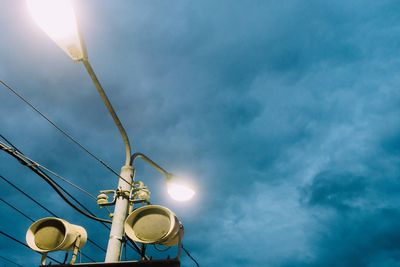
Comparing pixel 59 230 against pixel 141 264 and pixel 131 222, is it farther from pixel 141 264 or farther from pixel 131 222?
pixel 141 264

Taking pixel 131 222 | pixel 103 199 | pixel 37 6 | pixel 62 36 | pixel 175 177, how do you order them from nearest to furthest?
pixel 37 6 < pixel 62 36 < pixel 131 222 < pixel 103 199 < pixel 175 177

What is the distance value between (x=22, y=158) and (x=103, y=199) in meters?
1.74

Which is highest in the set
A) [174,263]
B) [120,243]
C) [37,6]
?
[37,6]

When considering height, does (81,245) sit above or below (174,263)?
above

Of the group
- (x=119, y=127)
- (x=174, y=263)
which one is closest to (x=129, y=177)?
(x=119, y=127)

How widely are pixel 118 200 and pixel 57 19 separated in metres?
3.39

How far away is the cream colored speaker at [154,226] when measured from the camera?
16.0 ft

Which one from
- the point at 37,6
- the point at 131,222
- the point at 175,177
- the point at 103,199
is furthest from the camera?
the point at 175,177

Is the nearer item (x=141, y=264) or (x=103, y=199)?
(x=141, y=264)

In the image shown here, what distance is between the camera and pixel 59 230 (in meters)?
5.33

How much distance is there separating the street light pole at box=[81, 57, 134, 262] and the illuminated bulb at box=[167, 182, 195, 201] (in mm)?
1260

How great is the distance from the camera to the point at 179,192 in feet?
24.0

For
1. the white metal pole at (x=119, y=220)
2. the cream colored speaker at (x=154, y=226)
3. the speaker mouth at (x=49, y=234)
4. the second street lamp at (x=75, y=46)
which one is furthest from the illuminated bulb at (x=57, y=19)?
the speaker mouth at (x=49, y=234)

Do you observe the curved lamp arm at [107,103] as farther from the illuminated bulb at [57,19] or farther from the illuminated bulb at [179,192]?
the illuminated bulb at [179,192]
